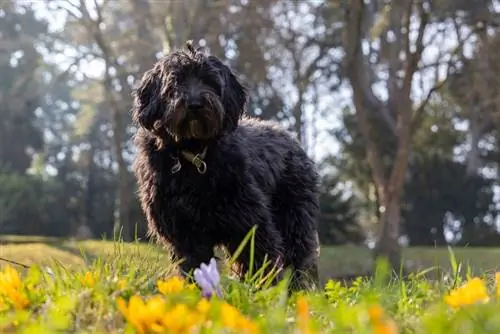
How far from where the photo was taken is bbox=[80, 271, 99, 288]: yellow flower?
3114mm

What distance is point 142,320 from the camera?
2348mm

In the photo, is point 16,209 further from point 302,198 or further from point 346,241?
point 302,198

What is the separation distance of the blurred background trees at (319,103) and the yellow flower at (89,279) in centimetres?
1546

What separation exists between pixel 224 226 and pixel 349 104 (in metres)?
33.3

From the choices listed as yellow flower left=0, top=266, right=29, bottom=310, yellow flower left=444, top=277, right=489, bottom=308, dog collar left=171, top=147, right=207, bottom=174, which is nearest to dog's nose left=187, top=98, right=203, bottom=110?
dog collar left=171, top=147, right=207, bottom=174

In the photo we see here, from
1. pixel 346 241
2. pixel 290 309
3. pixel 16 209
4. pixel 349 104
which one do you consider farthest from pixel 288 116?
pixel 290 309

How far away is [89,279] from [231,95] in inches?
127

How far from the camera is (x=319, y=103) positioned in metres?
39.0

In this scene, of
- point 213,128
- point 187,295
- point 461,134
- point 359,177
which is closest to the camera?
point 187,295

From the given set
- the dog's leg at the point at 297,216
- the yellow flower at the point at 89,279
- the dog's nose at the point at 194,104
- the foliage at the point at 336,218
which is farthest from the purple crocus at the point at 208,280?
the foliage at the point at 336,218

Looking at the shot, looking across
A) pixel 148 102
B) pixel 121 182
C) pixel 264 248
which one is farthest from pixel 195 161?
pixel 121 182

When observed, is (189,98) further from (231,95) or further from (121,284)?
(121,284)

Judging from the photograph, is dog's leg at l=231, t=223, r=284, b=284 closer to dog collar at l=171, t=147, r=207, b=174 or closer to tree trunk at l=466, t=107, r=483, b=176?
dog collar at l=171, t=147, r=207, b=174

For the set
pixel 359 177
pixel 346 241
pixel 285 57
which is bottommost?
pixel 346 241
